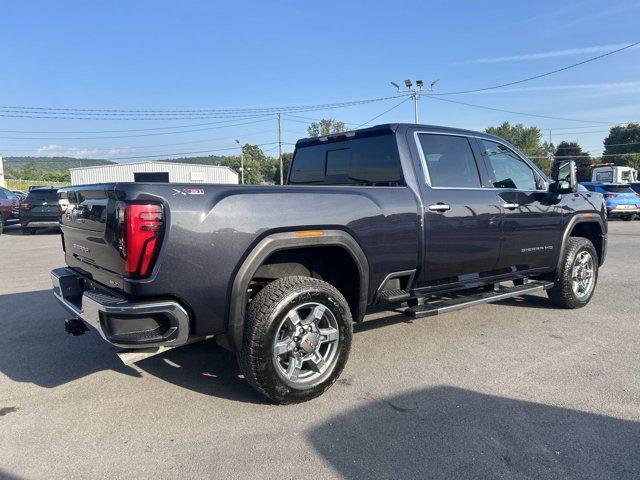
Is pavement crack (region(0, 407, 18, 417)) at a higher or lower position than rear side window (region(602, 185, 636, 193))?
lower

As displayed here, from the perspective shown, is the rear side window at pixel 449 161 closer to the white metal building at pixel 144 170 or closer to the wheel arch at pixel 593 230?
the wheel arch at pixel 593 230

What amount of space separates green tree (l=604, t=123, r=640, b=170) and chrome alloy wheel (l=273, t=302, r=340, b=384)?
69.7 metres

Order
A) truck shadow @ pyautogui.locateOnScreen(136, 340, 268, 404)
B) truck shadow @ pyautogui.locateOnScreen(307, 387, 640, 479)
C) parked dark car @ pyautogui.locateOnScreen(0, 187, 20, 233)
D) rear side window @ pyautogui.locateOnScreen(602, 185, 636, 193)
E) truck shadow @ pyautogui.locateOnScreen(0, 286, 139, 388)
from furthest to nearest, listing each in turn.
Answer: rear side window @ pyautogui.locateOnScreen(602, 185, 636, 193) → parked dark car @ pyautogui.locateOnScreen(0, 187, 20, 233) → truck shadow @ pyautogui.locateOnScreen(0, 286, 139, 388) → truck shadow @ pyautogui.locateOnScreen(136, 340, 268, 404) → truck shadow @ pyautogui.locateOnScreen(307, 387, 640, 479)

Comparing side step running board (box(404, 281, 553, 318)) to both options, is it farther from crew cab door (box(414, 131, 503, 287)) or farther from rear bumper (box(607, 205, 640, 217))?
rear bumper (box(607, 205, 640, 217))

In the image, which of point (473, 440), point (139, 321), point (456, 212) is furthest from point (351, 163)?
point (473, 440)

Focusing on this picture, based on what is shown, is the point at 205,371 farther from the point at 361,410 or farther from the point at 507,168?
the point at 507,168

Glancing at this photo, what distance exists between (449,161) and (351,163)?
95 cm

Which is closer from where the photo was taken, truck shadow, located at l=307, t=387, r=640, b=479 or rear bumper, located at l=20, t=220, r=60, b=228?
truck shadow, located at l=307, t=387, r=640, b=479

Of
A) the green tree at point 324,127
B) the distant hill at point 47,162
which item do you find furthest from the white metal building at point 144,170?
the distant hill at point 47,162

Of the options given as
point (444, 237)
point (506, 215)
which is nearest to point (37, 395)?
point (444, 237)

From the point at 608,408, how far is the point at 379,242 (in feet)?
6.42

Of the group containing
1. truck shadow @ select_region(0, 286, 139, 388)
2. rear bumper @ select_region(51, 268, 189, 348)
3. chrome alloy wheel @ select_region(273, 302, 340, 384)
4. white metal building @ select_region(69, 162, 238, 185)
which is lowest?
truck shadow @ select_region(0, 286, 139, 388)

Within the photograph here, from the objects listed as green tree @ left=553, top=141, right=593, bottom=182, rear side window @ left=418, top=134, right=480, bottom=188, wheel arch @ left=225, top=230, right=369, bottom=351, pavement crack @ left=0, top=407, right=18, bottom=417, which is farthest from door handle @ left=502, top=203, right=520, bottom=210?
green tree @ left=553, top=141, right=593, bottom=182

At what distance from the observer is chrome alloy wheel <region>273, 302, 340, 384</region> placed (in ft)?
10.5
